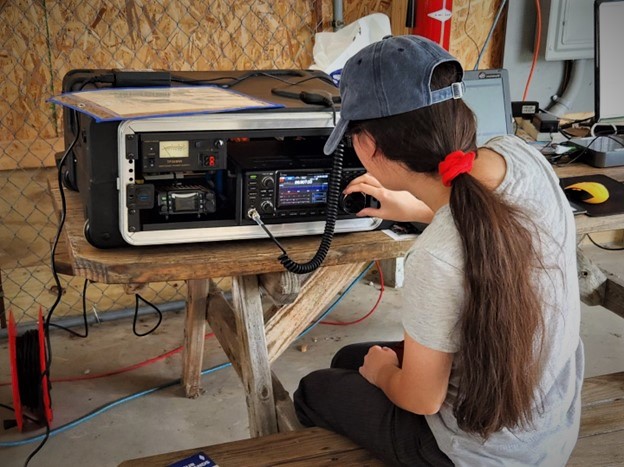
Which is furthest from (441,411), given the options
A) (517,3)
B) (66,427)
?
(517,3)

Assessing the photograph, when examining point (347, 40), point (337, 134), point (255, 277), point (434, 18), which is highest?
point (434, 18)

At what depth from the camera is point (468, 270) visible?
3.54 ft

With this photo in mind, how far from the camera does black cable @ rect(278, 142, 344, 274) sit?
4.68 ft

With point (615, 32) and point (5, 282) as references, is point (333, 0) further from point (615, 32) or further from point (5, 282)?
point (5, 282)

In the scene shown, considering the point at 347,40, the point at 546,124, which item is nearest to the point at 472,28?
the point at 347,40

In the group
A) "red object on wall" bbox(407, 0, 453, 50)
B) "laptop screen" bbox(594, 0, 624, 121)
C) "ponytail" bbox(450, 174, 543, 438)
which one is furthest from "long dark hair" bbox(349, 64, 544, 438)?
"red object on wall" bbox(407, 0, 453, 50)

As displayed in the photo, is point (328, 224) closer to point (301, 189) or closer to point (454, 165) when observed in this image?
point (301, 189)

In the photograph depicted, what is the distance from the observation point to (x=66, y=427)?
235 cm

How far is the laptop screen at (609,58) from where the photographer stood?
230 centimetres

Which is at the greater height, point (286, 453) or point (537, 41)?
point (537, 41)

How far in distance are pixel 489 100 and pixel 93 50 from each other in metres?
2.06

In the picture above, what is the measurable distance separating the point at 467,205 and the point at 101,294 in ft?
7.46

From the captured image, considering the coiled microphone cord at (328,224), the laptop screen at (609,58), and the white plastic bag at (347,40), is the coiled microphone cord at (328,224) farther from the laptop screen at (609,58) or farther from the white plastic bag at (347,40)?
the white plastic bag at (347,40)

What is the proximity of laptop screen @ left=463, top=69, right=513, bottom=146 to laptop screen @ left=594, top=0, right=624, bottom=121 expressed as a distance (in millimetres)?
398
